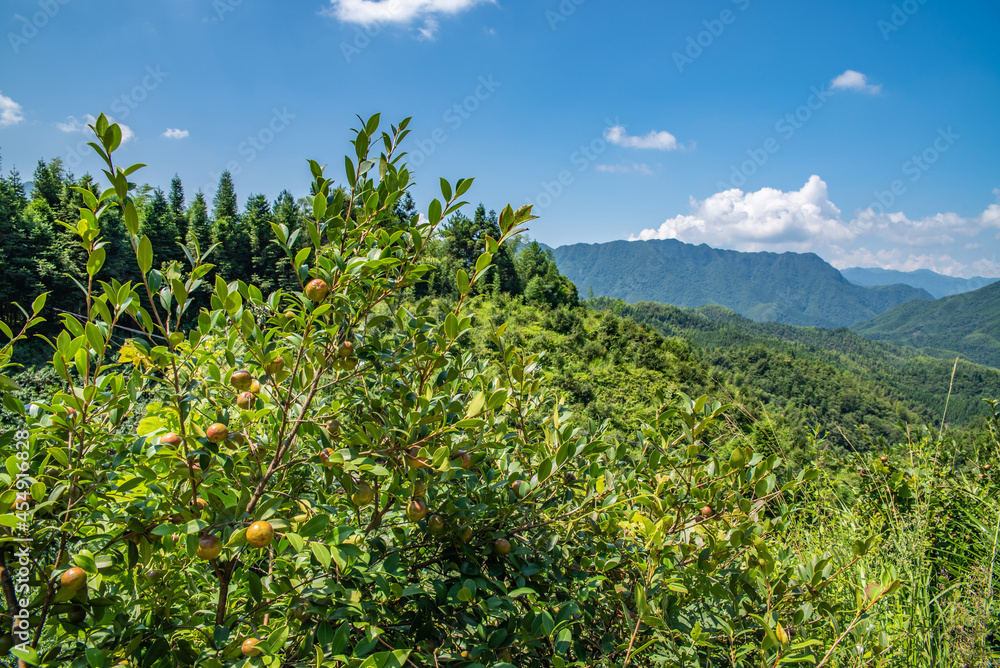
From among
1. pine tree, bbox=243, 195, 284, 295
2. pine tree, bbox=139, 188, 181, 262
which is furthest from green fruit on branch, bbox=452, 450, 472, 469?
pine tree, bbox=139, 188, 181, 262

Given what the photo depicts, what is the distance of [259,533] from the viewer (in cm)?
65

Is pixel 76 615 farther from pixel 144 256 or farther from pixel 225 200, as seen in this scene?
pixel 225 200

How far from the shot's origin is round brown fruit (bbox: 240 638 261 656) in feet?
2.25

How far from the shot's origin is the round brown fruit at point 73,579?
0.67 metres

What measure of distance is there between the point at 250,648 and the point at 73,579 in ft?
0.94

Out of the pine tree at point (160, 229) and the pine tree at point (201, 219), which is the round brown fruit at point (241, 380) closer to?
the pine tree at point (160, 229)

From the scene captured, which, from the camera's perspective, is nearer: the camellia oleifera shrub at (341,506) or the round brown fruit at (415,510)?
the camellia oleifera shrub at (341,506)

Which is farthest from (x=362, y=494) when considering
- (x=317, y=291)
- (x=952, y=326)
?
(x=952, y=326)

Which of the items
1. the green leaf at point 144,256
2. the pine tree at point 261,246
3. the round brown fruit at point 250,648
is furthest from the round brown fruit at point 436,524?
the pine tree at point 261,246

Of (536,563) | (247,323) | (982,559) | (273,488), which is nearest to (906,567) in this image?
(982,559)

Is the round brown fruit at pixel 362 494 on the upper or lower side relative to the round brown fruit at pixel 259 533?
lower

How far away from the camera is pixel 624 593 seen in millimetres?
1050

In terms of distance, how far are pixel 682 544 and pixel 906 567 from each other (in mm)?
1112

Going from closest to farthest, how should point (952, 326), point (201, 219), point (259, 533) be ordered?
point (259, 533), point (201, 219), point (952, 326)
